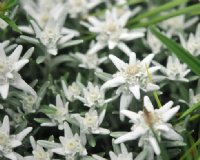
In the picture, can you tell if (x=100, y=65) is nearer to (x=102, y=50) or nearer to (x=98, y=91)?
(x=102, y=50)

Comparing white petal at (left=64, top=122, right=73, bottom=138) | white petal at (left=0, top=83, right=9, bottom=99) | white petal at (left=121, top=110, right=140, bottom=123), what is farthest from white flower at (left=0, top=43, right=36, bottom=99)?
white petal at (left=121, top=110, right=140, bottom=123)

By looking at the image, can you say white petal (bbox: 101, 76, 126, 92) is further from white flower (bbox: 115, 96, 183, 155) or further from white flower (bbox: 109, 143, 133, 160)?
white flower (bbox: 109, 143, 133, 160)

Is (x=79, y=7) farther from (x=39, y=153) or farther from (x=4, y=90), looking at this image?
(x=39, y=153)

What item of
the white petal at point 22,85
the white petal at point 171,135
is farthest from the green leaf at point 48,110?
the white petal at point 171,135

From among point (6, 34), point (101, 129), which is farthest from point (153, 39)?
point (6, 34)

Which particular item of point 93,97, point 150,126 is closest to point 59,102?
point 93,97
